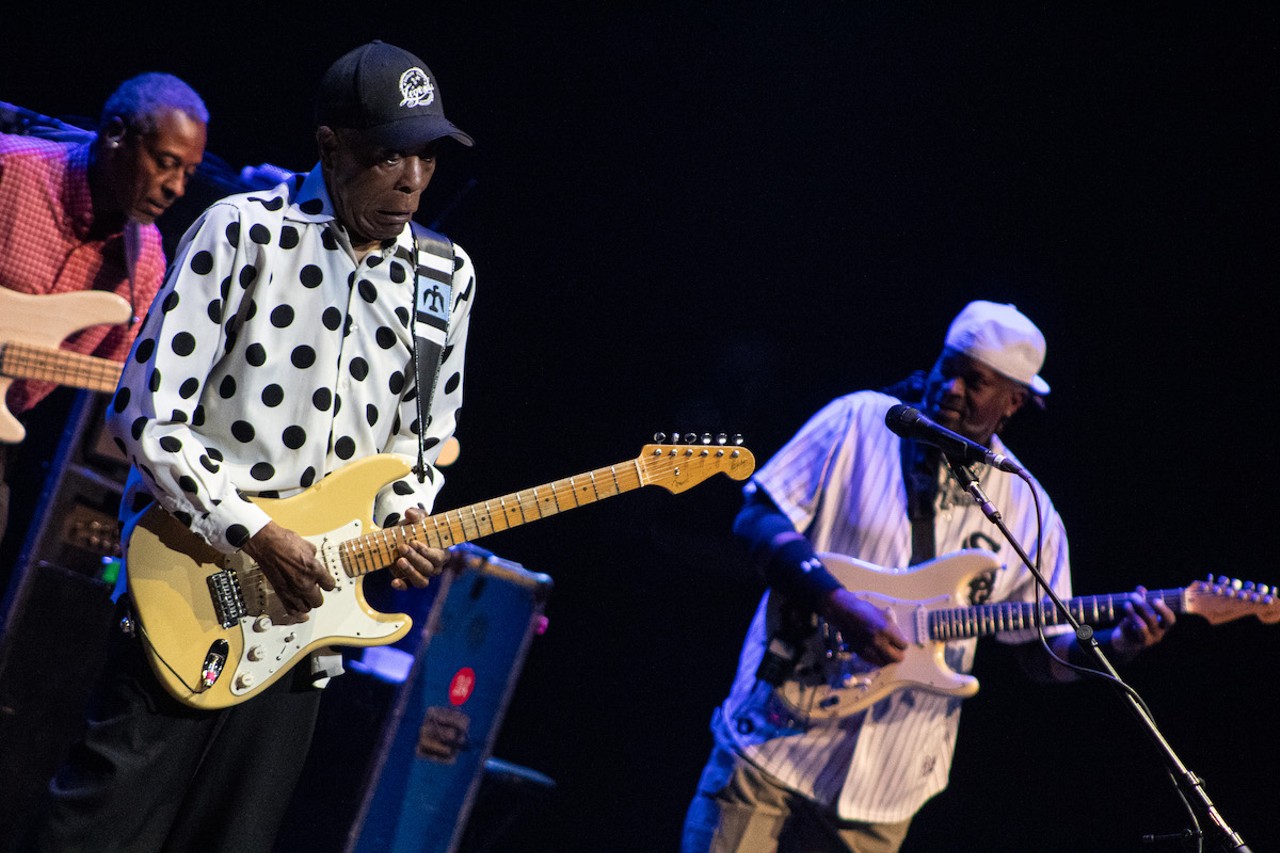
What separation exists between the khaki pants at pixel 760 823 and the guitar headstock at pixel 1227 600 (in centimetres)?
146

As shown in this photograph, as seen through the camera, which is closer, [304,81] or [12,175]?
[12,175]

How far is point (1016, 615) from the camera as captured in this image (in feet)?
14.3

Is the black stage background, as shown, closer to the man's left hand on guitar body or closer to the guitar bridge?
the man's left hand on guitar body

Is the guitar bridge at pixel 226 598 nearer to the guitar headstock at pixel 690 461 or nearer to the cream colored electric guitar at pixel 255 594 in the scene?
the cream colored electric guitar at pixel 255 594

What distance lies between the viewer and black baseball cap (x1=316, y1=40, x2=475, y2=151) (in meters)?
2.74

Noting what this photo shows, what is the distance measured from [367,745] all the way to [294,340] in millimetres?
2102

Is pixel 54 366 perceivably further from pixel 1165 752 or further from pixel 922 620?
pixel 1165 752

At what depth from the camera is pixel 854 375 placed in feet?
21.6

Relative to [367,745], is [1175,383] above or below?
above

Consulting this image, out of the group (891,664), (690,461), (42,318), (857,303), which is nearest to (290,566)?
(690,461)

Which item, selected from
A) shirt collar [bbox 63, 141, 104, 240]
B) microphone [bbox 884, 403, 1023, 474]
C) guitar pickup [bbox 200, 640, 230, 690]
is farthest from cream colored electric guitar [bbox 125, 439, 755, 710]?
shirt collar [bbox 63, 141, 104, 240]

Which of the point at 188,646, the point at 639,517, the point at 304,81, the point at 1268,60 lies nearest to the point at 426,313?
the point at 188,646

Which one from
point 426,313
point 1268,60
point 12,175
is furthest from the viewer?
point 1268,60

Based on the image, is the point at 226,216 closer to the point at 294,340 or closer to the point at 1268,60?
the point at 294,340
